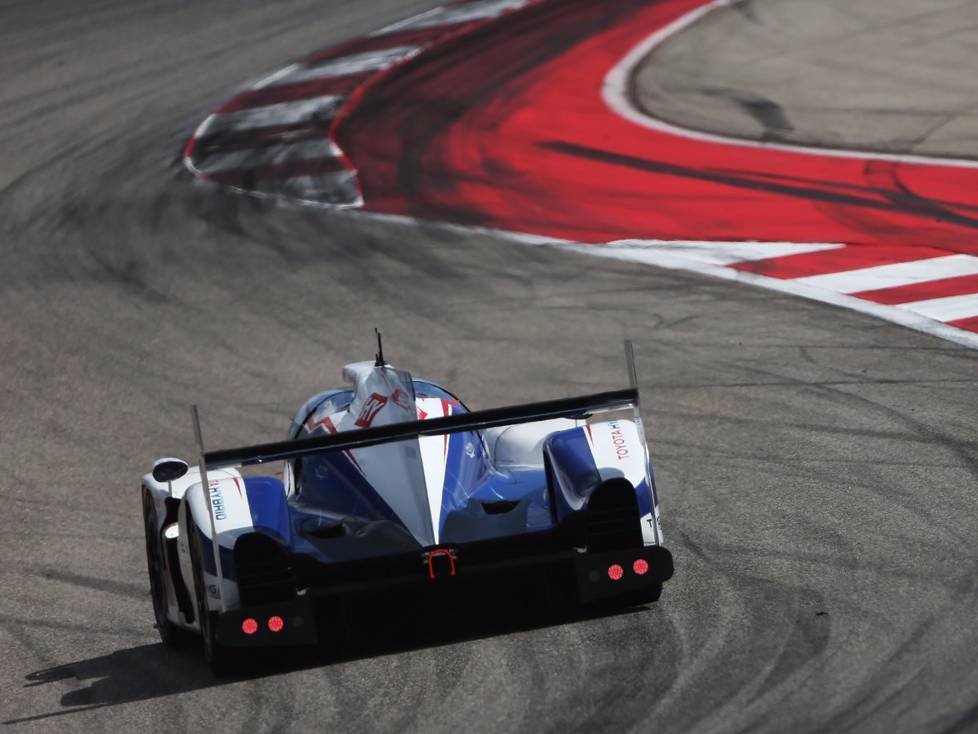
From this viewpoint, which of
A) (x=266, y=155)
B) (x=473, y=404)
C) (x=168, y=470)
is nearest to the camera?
(x=168, y=470)

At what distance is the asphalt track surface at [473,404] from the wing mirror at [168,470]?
79 cm

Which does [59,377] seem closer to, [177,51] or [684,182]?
[684,182]

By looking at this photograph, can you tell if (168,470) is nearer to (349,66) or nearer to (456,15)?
(349,66)

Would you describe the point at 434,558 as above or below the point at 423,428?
below

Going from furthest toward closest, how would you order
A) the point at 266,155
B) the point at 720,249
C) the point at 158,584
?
the point at 266,155 → the point at 720,249 → the point at 158,584

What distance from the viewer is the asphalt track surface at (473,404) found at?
695 cm

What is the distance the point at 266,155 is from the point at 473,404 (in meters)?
7.61

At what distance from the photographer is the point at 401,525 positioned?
24.3 ft

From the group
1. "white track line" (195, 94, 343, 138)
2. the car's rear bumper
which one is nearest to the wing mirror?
the car's rear bumper

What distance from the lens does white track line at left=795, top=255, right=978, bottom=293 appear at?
523 inches

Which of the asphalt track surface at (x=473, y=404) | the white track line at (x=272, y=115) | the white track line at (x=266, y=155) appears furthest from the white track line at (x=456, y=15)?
the white track line at (x=266, y=155)

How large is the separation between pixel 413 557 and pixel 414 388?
1.74m

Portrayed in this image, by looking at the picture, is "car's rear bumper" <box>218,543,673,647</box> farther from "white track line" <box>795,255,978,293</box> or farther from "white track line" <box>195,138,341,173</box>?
"white track line" <box>195,138,341,173</box>

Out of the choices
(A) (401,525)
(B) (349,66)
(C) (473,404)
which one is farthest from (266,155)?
(A) (401,525)
